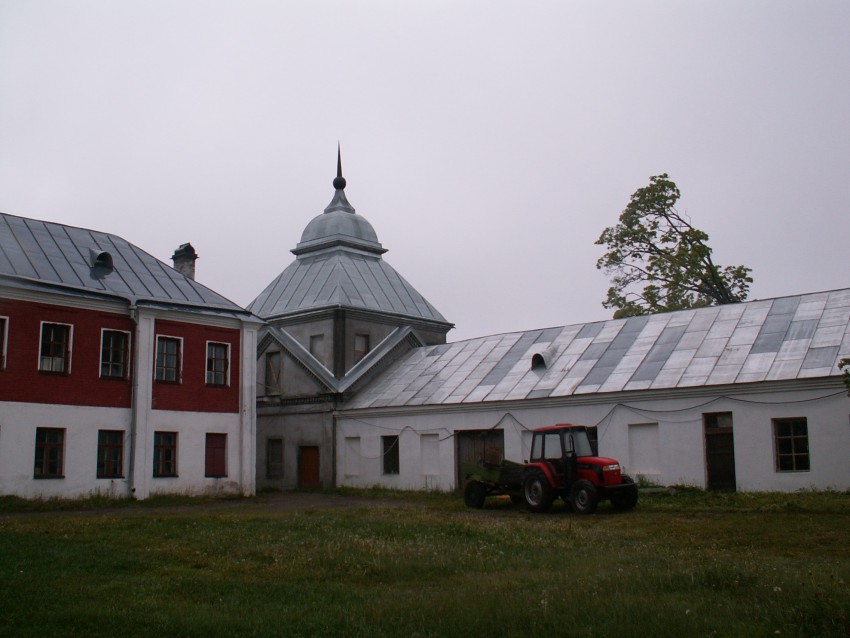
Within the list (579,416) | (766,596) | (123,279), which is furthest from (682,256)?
(766,596)

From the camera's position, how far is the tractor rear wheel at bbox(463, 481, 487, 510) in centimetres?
2208

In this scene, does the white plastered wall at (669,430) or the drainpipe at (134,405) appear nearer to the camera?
the white plastered wall at (669,430)

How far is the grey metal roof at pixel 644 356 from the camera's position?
22.8 metres

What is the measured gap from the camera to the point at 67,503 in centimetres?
2303

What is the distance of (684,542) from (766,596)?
5.25 m

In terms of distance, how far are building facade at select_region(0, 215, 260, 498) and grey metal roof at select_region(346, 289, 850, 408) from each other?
6431 millimetres

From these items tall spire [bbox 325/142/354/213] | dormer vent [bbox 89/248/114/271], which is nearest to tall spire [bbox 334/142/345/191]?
tall spire [bbox 325/142/354/213]

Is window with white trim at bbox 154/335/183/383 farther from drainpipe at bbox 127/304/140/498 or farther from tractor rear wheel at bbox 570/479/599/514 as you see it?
tractor rear wheel at bbox 570/479/599/514

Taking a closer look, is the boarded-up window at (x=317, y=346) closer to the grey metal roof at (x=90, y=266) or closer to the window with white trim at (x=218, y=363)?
the grey metal roof at (x=90, y=266)

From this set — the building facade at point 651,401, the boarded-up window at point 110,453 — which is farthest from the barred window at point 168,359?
the building facade at point 651,401

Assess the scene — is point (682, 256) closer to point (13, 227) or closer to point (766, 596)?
point (13, 227)

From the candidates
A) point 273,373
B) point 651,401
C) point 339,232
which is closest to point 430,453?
point 651,401

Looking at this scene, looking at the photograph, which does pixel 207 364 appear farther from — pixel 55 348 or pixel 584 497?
pixel 584 497

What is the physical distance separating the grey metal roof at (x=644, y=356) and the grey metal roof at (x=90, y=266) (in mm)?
8039
